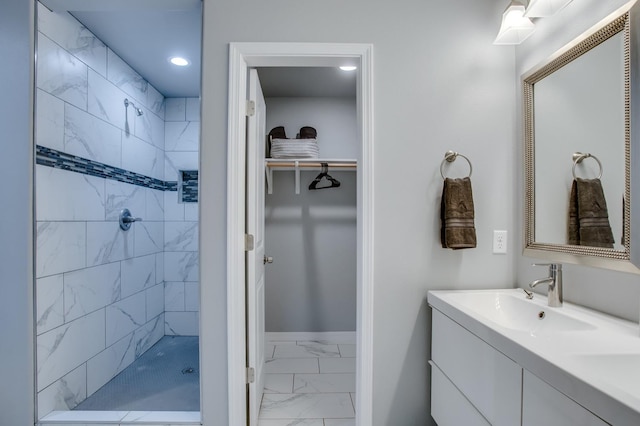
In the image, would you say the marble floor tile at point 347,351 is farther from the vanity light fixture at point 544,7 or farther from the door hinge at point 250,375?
the vanity light fixture at point 544,7

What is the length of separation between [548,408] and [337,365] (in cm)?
196

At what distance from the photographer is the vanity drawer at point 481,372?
0.98 m

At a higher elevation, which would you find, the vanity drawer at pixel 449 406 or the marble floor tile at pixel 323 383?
the vanity drawer at pixel 449 406

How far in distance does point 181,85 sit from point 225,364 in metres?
Answer: 2.39

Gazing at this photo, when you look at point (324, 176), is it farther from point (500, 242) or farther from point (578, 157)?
point (578, 157)

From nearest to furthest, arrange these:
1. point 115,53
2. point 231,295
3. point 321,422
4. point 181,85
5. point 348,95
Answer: point 231,295 < point 321,422 < point 115,53 < point 181,85 < point 348,95

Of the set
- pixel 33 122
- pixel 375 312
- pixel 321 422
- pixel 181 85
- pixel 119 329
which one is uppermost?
pixel 181 85

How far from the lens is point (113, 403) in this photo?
A: 1.91 meters

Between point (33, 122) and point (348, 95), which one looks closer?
point (33, 122)

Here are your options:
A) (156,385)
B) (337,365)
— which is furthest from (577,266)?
(156,385)

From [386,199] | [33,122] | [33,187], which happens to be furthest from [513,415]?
[33,122]

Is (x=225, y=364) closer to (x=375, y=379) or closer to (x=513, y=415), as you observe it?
(x=375, y=379)

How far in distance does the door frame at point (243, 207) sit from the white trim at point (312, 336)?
1.48m

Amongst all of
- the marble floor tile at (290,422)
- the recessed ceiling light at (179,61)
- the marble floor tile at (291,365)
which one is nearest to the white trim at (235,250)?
the marble floor tile at (290,422)
